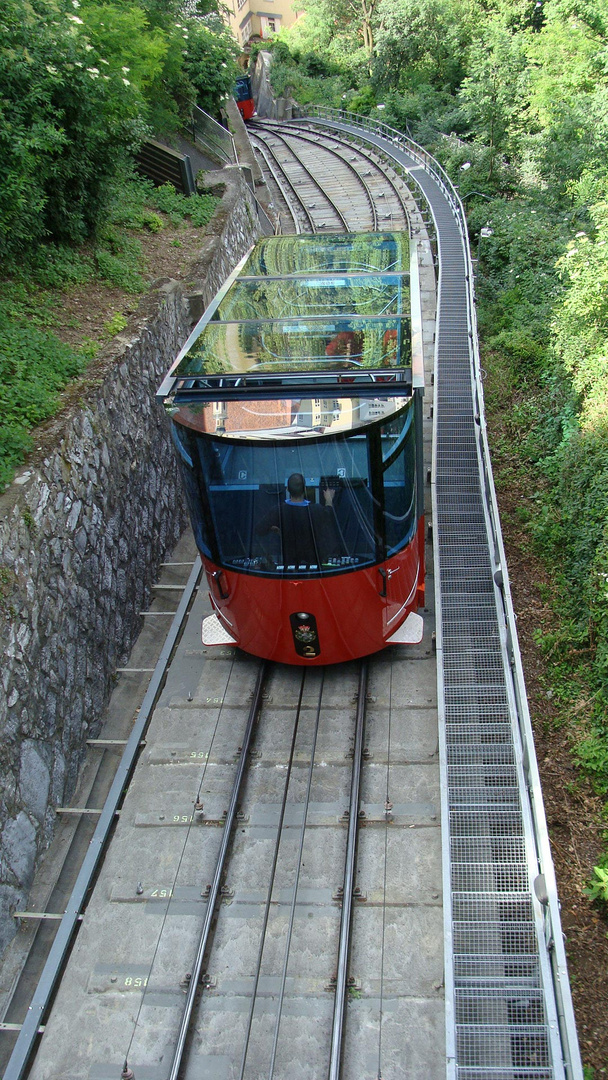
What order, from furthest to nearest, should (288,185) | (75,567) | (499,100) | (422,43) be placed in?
1. (422,43)
2. (288,185)
3. (499,100)
4. (75,567)

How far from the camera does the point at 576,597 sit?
→ 9.20 meters

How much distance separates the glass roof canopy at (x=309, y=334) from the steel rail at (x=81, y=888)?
345cm

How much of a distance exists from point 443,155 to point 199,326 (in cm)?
2260

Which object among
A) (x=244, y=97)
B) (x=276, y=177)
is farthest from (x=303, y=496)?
(x=244, y=97)

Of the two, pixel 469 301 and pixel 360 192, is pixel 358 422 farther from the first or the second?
pixel 360 192

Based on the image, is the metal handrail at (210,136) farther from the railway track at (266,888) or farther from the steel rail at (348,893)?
the steel rail at (348,893)

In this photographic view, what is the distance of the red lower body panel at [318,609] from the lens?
23.2 ft

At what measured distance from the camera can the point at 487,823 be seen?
261 inches

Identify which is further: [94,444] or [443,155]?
[443,155]

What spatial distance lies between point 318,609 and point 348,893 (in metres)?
2.46

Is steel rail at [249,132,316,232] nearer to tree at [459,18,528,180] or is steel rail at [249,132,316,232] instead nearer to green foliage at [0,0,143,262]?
tree at [459,18,528,180]

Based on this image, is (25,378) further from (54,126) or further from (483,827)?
(483,827)

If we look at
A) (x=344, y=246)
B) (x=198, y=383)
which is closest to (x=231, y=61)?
(x=344, y=246)

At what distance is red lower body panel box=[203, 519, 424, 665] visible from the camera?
708 centimetres
